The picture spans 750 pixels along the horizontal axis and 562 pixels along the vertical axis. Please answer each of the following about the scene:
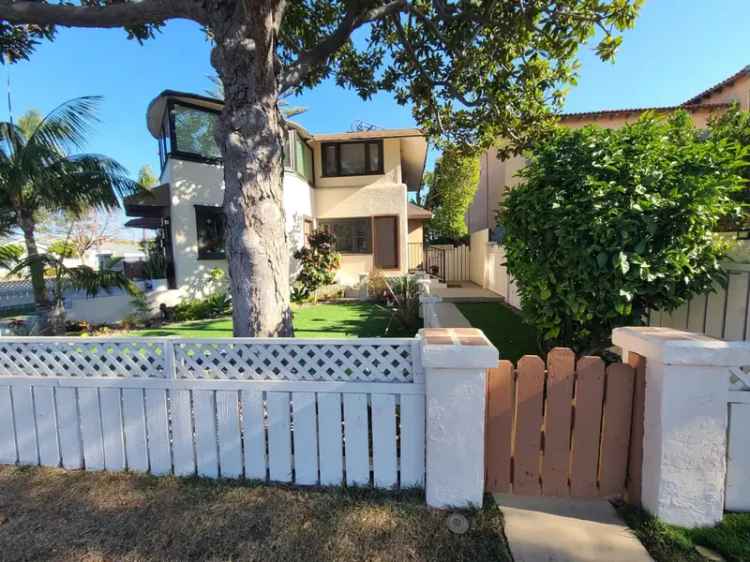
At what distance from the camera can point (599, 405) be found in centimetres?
217

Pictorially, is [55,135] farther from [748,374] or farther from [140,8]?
[748,374]

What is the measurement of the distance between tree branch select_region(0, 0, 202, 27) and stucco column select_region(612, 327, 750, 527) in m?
4.69

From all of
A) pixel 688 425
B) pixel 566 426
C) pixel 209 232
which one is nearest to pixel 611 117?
pixel 688 425

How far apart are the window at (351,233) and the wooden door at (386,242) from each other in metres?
0.27

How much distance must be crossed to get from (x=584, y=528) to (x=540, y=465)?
38cm

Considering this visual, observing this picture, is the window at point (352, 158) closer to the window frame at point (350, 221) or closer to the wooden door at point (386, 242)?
the window frame at point (350, 221)

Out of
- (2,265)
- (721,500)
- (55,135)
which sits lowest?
(721,500)

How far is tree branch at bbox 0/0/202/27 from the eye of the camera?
2949 millimetres

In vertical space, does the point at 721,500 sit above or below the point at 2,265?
below

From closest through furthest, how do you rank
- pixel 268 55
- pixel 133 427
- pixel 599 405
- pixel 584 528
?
1. pixel 584 528
2. pixel 599 405
3. pixel 133 427
4. pixel 268 55

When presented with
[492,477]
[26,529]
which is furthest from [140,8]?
[492,477]

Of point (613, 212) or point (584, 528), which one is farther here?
point (613, 212)

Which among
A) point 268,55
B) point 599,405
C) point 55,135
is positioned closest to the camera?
point 599,405

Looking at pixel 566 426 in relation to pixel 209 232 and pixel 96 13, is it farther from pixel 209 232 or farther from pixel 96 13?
pixel 209 232
